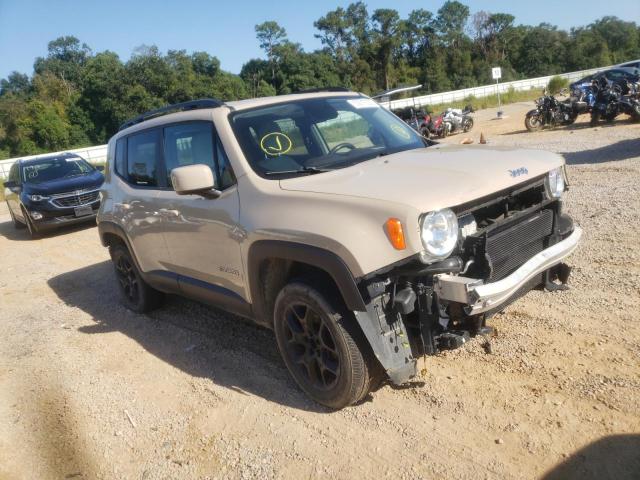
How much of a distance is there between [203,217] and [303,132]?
97cm

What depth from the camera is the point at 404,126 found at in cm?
456

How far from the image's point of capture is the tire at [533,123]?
17.8m

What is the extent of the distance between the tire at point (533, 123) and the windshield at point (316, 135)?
1500 cm

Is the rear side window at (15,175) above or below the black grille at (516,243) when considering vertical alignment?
above

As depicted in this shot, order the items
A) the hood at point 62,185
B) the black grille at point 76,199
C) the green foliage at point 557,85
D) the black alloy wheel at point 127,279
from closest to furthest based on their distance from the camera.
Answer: the black alloy wheel at point 127,279 → the black grille at point 76,199 → the hood at point 62,185 → the green foliage at point 557,85

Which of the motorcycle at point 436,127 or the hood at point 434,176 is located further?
the motorcycle at point 436,127

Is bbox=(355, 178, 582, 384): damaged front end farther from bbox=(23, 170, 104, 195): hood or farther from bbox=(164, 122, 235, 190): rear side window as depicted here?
bbox=(23, 170, 104, 195): hood

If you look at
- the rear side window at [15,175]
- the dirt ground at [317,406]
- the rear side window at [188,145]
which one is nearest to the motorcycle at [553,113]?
the dirt ground at [317,406]

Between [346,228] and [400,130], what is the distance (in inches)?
71.9

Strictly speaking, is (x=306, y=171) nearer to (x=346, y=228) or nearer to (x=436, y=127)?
(x=346, y=228)

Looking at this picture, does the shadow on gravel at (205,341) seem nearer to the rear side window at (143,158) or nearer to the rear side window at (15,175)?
the rear side window at (143,158)

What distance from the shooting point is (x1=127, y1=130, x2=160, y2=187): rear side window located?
15.4ft

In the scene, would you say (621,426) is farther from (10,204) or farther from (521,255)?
(10,204)

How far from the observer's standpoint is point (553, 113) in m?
17.4
